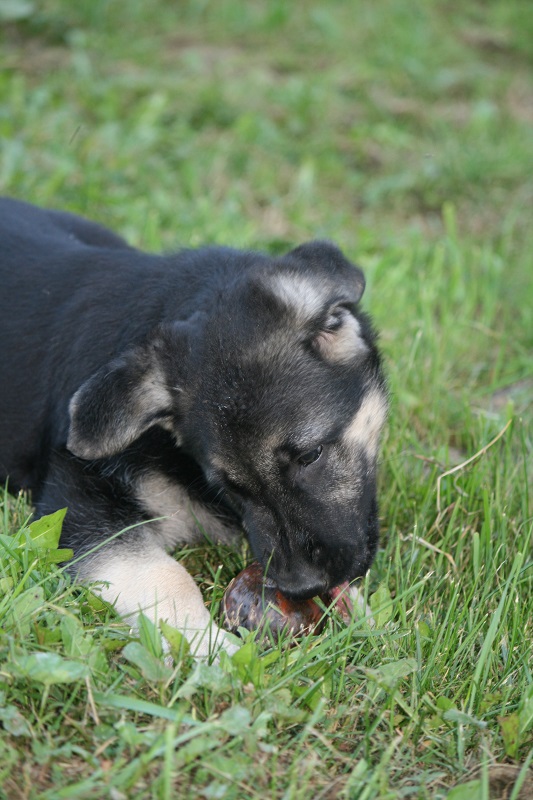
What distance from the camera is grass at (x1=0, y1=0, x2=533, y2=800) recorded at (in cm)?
244

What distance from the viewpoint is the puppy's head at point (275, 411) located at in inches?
123

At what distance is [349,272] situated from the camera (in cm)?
336

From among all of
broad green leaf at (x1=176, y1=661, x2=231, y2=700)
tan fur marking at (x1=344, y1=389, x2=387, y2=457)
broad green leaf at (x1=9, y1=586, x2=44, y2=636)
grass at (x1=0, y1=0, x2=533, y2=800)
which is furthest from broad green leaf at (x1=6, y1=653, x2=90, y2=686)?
tan fur marking at (x1=344, y1=389, x2=387, y2=457)

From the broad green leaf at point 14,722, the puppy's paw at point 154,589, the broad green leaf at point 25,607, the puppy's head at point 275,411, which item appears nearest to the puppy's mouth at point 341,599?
the puppy's head at point 275,411

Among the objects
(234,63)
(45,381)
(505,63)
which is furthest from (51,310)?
(505,63)

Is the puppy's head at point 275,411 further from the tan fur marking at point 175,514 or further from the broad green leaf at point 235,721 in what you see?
the broad green leaf at point 235,721

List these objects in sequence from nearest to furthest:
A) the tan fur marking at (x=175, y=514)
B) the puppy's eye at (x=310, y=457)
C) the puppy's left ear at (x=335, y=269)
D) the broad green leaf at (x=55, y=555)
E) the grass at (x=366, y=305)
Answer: the grass at (x=366, y=305) → the broad green leaf at (x=55, y=555) → the puppy's eye at (x=310, y=457) → the puppy's left ear at (x=335, y=269) → the tan fur marking at (x=175, y=514)

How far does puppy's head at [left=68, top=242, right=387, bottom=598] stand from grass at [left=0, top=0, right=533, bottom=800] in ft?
0.87

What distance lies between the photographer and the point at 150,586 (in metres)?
3.19

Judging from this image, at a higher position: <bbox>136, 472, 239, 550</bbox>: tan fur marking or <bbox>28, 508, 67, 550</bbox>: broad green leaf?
<bbox>28, 508, 67, 550</bbox>: broad green leaf

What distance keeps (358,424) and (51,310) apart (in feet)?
4.47

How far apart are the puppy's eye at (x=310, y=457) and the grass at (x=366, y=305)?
47cm

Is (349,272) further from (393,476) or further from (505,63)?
(505,63)

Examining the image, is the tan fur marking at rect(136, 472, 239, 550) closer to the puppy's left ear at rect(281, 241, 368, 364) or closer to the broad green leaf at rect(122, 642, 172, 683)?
the puppy's left ear at rect(281, 241, 368, 364)
